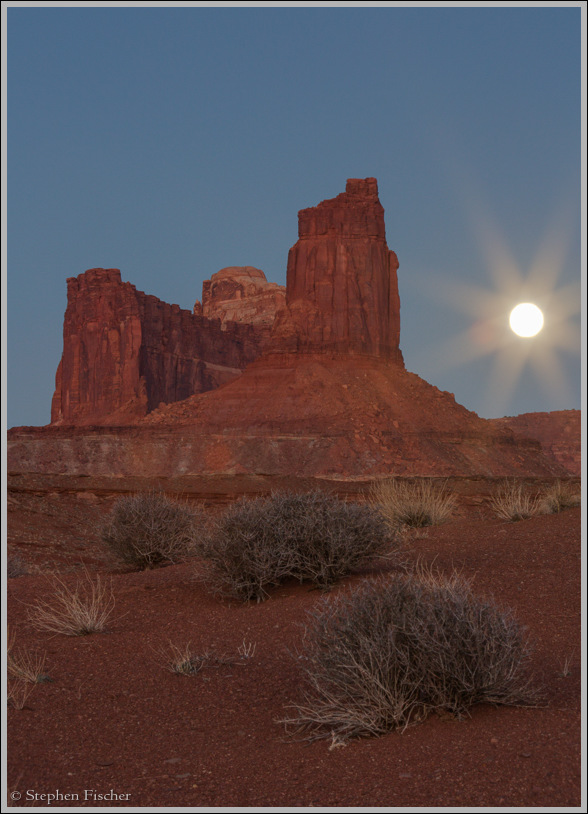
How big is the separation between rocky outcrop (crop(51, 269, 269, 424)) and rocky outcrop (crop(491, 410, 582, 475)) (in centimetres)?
4489

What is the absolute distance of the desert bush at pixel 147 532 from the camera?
13.4 meters

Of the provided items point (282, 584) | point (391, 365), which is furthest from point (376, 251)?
point (282, 584)

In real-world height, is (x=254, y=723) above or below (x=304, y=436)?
below

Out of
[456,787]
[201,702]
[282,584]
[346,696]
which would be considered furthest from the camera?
[282,584]

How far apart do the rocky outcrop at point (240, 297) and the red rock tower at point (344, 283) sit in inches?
2449

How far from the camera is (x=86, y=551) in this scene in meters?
21.7

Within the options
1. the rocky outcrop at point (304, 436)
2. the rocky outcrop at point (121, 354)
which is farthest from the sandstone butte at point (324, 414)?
the rocky outcrop at point (121, 354)

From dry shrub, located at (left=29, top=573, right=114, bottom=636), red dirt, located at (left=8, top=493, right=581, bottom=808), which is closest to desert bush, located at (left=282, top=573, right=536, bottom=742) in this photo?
red dirt, located at (left=8, top=493, right=581, bottom=808)

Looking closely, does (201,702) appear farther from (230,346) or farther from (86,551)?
(230,346)

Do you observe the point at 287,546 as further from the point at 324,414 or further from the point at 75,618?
the point at 324,414

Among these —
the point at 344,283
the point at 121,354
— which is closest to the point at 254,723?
the point at 344,283

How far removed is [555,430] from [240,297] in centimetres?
6577

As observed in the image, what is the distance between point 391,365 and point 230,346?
57.4 meters

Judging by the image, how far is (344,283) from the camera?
262 feet
